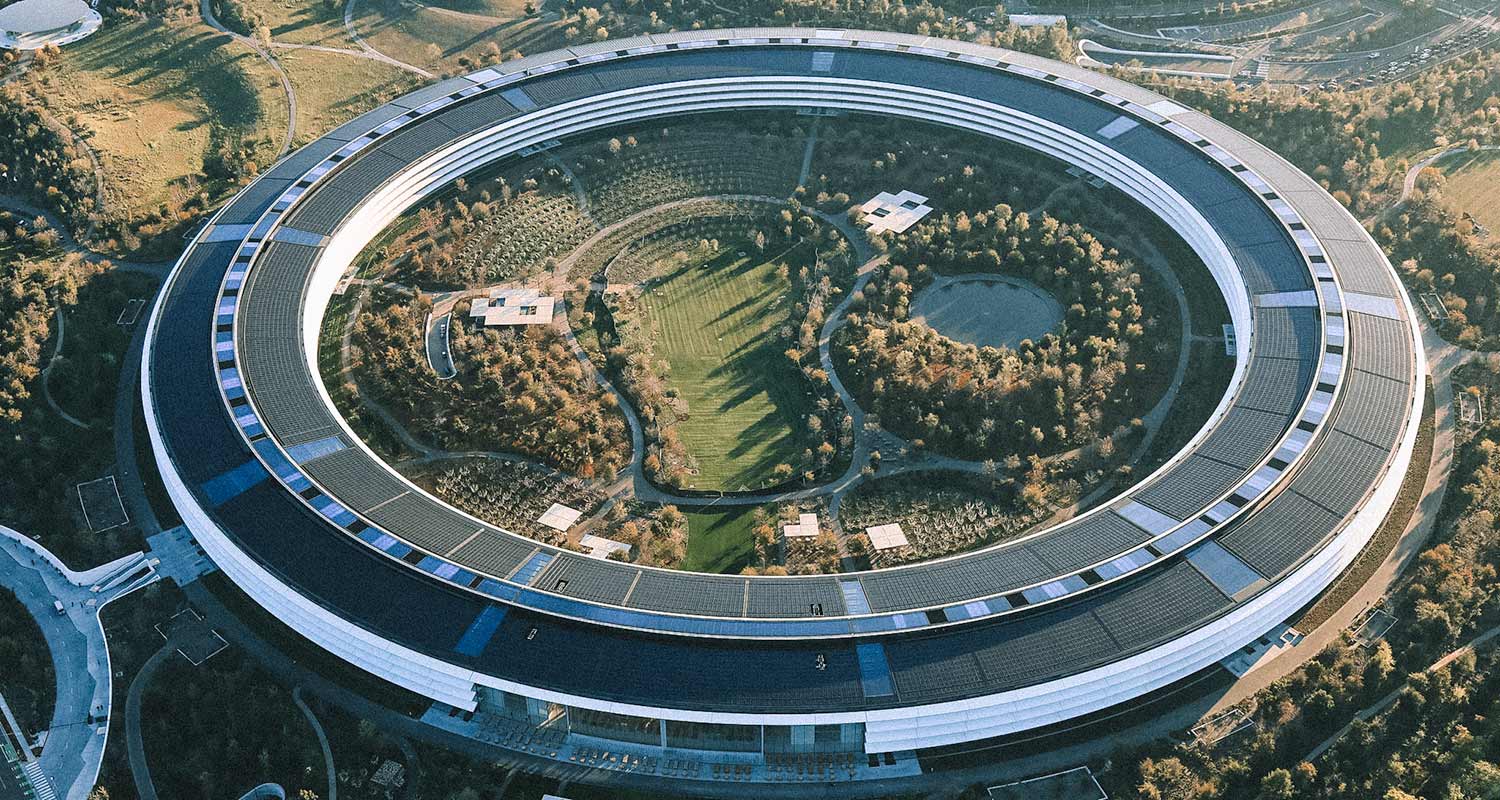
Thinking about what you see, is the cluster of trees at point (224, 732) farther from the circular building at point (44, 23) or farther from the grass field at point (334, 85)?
the circular building at point (44, 23)

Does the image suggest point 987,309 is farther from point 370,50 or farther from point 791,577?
point 370,50

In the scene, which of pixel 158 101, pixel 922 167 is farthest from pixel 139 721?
pixel 922 167

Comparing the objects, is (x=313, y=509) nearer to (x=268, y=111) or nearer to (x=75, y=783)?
(x=75, y=783)

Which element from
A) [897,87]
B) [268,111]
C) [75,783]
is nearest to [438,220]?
[268,111]

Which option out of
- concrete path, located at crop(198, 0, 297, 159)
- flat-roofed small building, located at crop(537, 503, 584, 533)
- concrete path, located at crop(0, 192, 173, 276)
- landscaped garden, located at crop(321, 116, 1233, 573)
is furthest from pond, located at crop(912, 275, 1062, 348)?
concrete path, located at crop(198, 0, 297, 159)

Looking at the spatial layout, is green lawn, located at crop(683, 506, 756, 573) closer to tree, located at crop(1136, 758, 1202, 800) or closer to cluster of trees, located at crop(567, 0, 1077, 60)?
tree, located at crop(1136, 758, 1202, 800)

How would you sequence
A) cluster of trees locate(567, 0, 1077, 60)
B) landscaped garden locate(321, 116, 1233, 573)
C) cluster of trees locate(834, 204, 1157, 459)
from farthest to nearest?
cluster of trees locate(567, 0, 1077, 60)
cluster of trees locate(834, 204, 1157, 459)
landscaped garden locate(321, 116, 1233, 573)
